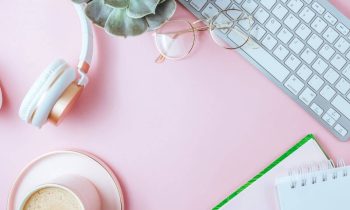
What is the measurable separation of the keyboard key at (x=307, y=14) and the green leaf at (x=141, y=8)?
21 cm

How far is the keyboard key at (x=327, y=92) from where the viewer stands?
70 cm

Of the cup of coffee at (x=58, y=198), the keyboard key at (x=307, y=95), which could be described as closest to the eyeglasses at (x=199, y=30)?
the keyboard key at (x=307, y=95)

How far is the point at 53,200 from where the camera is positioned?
2.15ft

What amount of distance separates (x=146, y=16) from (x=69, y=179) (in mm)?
228

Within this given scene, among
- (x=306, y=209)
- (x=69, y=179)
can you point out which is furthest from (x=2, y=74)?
(x=306, y=209)

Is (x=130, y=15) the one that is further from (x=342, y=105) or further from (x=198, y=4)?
(x=342, y=105)

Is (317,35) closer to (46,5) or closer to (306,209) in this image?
(306,209)

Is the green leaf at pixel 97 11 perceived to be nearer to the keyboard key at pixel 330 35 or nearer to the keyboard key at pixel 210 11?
the keyboard key at pixel 210 11

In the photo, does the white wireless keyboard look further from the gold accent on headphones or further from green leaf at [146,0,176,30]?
the gold accent on headphones

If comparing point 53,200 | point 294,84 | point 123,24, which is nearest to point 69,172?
point 53,200

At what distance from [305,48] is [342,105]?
0.29 feet

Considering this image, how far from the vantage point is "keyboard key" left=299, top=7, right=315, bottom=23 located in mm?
700

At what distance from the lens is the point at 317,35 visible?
70cm

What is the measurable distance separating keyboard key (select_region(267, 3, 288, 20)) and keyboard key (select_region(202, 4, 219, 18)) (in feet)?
0.25
